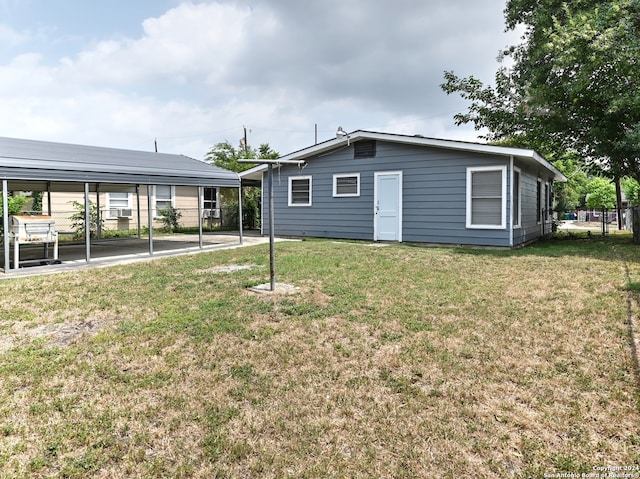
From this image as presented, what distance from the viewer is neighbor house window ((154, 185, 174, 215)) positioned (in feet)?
60.8

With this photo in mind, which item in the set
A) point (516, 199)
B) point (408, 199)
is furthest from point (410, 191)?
point (516, 199)

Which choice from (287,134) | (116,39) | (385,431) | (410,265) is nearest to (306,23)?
(116,39)

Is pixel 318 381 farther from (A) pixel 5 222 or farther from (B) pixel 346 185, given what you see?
(B) pixel 346 185

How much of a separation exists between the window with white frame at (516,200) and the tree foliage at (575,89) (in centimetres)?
235

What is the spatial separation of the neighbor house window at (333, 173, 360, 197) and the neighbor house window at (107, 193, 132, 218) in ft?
34.0

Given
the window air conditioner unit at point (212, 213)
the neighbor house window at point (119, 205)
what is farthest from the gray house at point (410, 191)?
the neighbor house window at point (119, 205)

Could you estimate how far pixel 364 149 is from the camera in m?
11.4

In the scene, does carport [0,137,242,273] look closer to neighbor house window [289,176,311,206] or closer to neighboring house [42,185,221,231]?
neighbor house window [289,176,311,206]

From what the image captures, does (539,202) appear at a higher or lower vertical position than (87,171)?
lower

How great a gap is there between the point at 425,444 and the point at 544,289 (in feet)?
13.3

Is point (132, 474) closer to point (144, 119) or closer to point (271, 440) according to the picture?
point (271, 440)

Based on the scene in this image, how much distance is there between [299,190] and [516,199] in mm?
6292

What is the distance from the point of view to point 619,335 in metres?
3.52

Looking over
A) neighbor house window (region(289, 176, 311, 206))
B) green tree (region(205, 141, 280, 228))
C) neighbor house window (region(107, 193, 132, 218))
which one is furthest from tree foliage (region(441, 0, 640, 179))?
neighbor house window (region(107, 193, 132, 218))
